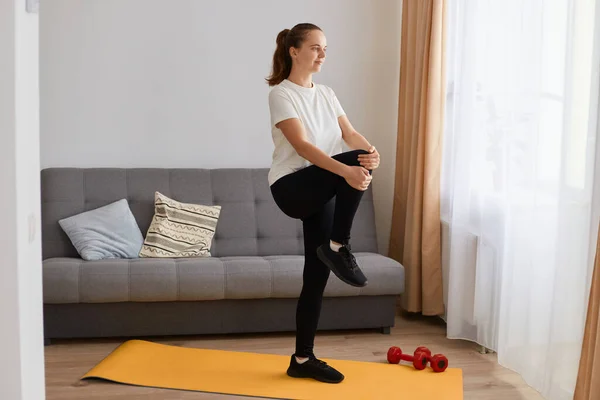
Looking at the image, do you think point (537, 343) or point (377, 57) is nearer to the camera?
point (537, 343)

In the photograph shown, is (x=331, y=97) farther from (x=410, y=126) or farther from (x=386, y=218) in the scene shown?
(x=386, y=218)

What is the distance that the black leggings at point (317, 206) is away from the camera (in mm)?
3191

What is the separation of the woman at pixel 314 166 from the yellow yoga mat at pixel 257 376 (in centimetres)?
14

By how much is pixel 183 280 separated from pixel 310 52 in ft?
4.88

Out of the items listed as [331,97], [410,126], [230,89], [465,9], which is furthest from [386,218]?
[331,97]

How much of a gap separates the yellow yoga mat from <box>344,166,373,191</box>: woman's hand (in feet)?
3.03

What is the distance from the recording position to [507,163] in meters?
3.67

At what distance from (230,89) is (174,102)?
36cm

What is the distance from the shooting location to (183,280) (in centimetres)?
418

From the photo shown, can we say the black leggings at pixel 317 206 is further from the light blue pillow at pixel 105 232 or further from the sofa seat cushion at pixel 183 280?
the light blue pillow at pixel 105 232

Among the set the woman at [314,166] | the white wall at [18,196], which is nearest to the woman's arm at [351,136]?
the woman at [314,166]

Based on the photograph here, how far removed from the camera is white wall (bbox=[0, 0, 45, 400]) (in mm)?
1946

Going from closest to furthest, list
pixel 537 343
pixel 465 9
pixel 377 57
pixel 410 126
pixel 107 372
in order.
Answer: pixel 537 343 < pixel 107 372 < pixel 465 9 < pixel 410 126 < pixel 377 57

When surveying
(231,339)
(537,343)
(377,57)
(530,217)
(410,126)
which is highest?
(377,57)
